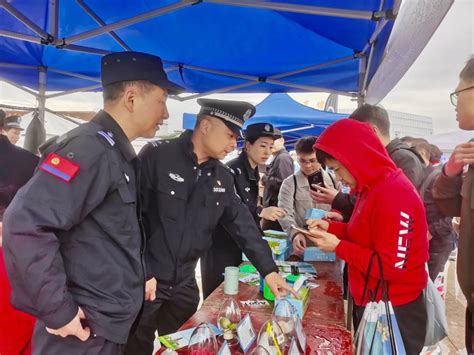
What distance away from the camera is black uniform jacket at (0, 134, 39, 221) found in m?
2.64

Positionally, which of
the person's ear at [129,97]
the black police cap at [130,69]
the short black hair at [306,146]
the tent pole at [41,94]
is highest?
the tent pole at [41,94]

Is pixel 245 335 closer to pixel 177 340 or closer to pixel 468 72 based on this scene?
pixel 177 340

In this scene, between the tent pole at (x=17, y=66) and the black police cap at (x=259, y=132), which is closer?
the black police cap at (x=259, y=132)

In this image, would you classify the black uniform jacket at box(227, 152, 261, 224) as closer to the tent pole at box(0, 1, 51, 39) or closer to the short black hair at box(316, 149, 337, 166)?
the short black hair at box(316, 149, 337, 166)

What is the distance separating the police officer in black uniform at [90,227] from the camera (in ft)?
3.34

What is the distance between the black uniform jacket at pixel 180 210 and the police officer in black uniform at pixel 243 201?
45 centimetres

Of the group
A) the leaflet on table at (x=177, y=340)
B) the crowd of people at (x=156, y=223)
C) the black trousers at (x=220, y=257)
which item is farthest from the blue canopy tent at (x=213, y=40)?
the black trousers at (x=220, y=257)

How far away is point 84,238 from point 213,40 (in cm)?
233

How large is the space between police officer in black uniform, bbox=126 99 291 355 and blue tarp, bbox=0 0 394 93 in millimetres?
739

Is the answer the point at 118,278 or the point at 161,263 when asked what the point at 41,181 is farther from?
the point at 161,263

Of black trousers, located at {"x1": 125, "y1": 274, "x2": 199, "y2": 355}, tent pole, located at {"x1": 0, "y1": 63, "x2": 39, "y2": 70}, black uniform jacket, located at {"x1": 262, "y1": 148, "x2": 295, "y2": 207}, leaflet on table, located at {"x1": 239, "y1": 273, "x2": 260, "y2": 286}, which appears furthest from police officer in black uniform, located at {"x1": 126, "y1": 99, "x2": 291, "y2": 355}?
tent pole, located at {"x1": 0, "y1": 63, "x2": 39, "y2": 70}

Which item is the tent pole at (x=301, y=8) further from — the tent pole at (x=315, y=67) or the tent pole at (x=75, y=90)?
the tent pole at (x=75, y=90)

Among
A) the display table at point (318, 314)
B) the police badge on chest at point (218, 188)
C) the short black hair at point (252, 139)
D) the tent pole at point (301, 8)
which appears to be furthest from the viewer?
the short black hair at point (252, 139)

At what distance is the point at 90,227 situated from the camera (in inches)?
46.6
